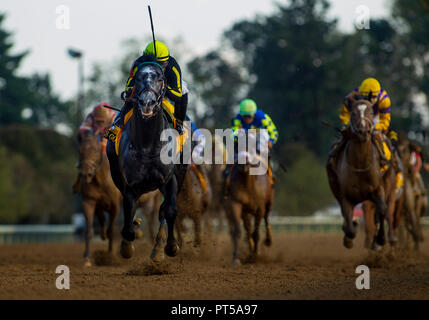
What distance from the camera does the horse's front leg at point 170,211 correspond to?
353 inches

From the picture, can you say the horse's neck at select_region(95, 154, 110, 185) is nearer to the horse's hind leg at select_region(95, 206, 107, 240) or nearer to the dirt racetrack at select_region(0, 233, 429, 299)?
the horse's hind leg at select_region(95, 206, 107, 240)

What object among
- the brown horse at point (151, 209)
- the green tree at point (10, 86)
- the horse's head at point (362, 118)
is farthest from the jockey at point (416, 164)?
the green tree at point (10, 86)

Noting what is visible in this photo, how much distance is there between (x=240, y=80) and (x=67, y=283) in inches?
1882

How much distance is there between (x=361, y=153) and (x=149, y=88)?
4297mm

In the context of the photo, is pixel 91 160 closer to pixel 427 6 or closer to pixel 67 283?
pixel 67 283

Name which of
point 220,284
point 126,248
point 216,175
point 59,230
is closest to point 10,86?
point 59,230

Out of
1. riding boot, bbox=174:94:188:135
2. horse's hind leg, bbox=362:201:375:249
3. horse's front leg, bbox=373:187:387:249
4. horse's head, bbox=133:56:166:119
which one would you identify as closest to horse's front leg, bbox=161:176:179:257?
riding boot, bbox=174:94:188:135

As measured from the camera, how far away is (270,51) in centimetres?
4747

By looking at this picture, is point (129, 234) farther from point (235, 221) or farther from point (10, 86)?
point (10, 86)

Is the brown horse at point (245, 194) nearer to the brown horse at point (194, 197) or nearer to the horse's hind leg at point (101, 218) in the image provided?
the brown horse at point (194, 197)

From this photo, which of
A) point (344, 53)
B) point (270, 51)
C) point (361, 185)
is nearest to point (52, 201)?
point (270, 51)

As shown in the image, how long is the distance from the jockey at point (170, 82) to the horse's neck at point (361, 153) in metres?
2.98

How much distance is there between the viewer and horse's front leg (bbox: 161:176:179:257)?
353 inches

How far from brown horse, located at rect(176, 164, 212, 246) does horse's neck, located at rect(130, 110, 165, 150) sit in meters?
3.75
